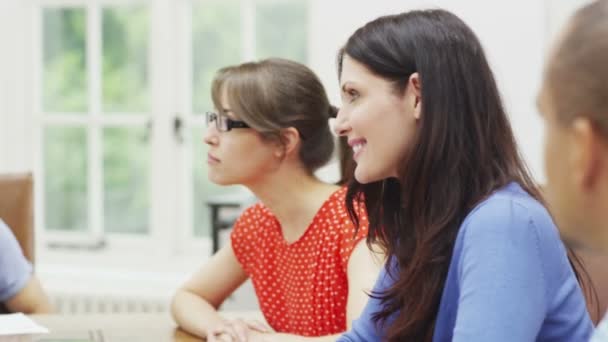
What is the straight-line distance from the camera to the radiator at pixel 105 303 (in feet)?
13.2

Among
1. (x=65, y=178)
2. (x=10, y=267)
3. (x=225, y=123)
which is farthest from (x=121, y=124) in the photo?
(x=225, y=123)

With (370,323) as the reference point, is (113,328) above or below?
below

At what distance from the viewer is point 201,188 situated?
4238mm

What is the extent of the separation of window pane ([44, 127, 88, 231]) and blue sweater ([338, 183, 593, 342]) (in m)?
3.18

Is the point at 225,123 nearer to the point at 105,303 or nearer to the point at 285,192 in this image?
the point at 285,192

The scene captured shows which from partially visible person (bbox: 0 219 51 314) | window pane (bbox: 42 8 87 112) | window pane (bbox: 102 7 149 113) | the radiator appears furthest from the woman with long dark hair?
window pane (bbox: 42 8 87 112)

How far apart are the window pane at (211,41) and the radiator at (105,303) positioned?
81 cm

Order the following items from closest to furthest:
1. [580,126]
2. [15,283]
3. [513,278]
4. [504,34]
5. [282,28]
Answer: [580,126] → [513,278] → [15,283] → [504,34] → [282,28]

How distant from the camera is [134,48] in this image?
4.25m

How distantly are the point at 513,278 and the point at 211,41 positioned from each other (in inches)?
118

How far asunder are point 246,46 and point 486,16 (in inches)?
42.2

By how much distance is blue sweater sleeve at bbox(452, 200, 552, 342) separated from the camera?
130 centimetres

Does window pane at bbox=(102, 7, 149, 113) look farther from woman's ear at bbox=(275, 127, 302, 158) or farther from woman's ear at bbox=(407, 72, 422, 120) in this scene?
woman's ear at bbox=(407, 72, 422, 120)

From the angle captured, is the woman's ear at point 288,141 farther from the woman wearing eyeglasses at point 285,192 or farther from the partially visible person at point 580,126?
the partially visible person at point 580,126
